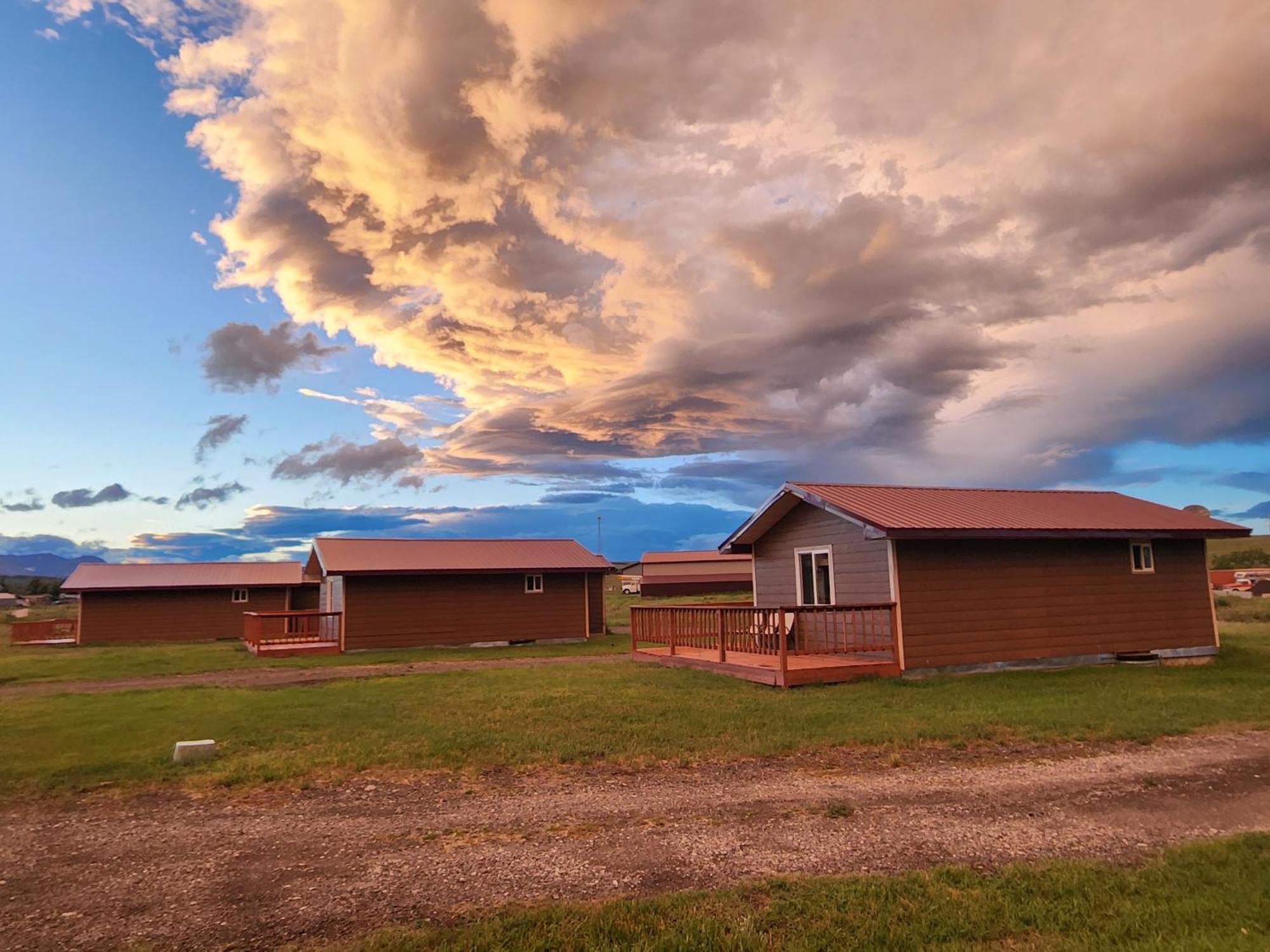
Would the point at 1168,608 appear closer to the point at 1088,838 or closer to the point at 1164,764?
the point at 1164,764

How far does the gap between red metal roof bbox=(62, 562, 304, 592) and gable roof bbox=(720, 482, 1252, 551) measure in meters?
25.1

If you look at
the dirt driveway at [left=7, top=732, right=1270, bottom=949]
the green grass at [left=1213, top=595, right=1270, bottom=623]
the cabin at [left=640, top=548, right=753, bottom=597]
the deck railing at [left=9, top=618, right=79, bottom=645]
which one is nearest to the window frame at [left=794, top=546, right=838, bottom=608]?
the dirt driveway at [left=7, top=732, right=1270, bottom=949]

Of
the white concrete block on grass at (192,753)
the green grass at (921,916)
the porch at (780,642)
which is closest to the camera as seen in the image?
the green grass at (921,916)

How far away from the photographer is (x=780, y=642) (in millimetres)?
13453

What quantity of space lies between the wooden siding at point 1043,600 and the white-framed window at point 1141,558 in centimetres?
12

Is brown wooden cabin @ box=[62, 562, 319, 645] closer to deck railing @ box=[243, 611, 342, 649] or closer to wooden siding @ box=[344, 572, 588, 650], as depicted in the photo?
deck railing @ box=[243, 611, 342, 649]

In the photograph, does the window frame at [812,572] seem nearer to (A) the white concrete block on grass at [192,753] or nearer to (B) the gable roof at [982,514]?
(B) the gable roof at [982,514]

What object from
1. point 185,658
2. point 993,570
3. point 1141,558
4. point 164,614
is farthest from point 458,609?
point 1141,558

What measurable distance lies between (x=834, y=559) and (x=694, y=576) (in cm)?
4894

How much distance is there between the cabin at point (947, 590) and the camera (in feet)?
49.5

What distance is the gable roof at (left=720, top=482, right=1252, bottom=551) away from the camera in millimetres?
15188

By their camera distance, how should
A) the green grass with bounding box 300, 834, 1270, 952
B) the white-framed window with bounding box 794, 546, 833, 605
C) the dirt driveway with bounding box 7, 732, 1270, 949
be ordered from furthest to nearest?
the white-framed window with bounding box 794, 546, 833, 605
the dirt driveway with bounding box 7, 732, 1270, 949
the green grass with bounding box 300, 834, 1270, 952

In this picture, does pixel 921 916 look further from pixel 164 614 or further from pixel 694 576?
pixel 694 576

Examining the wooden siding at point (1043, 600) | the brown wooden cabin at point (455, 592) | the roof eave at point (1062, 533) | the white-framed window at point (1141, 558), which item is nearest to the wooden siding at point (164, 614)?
the brown wooden cabin at point (455, 592)
